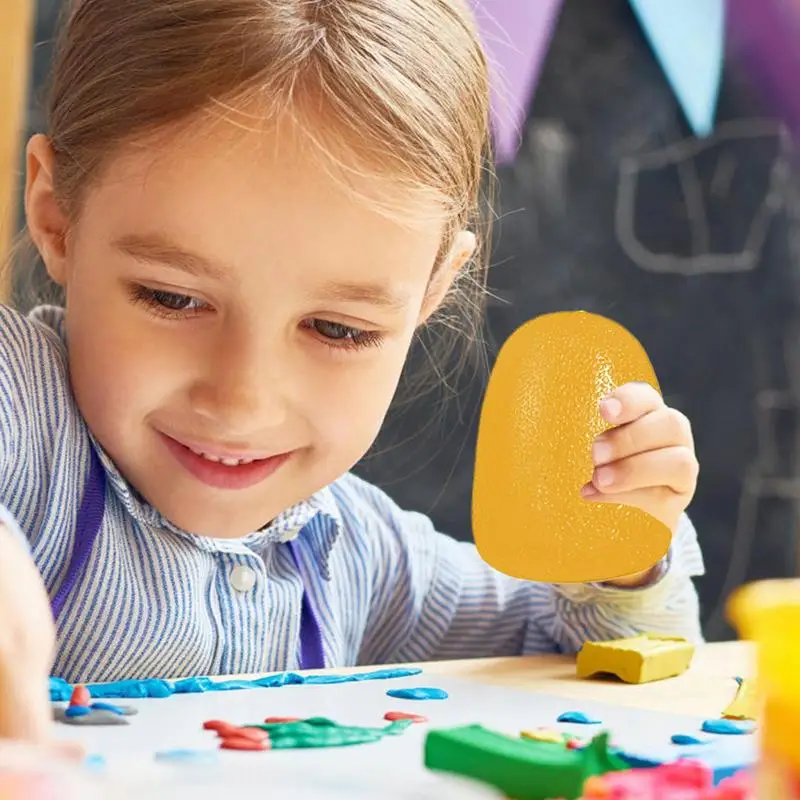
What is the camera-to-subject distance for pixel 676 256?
2041 mm

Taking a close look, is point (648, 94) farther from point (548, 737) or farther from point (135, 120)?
point (548, 737)

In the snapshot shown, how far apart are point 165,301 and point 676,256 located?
1.45m

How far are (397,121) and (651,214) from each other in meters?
1.32

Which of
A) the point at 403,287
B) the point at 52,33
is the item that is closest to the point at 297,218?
the point at 403,287

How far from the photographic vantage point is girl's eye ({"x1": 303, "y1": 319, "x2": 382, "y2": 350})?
2.48ft

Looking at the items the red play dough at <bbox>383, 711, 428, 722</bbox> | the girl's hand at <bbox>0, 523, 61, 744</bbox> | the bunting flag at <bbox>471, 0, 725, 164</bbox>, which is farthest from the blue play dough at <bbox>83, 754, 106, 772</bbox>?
the bunting flag at <bbox>471, 0, 725, 164</bbox>

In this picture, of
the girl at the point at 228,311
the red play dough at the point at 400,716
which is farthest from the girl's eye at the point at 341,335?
the red play dough at the point at 400,716

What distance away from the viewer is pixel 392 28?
81 cm

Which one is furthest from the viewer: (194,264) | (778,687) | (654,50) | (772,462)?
(772,462)

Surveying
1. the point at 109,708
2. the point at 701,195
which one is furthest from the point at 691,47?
the point at 109,708

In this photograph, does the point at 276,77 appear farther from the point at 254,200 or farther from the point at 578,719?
the point at 578,719

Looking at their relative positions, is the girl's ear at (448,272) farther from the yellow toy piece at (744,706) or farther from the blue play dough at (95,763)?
the blue play dough at (95,763)

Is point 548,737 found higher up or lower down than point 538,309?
lower down

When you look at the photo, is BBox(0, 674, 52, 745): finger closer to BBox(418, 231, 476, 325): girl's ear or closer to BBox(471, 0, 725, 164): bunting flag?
BBox(418, 231, 476, 325): girl's ear
